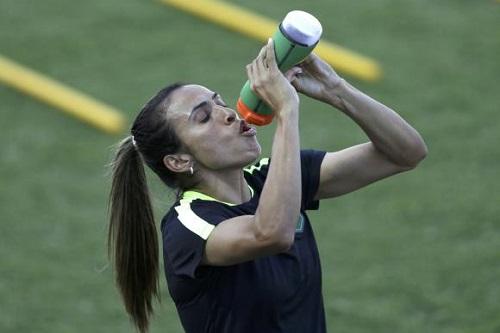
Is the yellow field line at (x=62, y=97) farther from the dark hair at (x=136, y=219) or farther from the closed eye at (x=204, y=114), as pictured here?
the closed eye at (x=204, y=114)

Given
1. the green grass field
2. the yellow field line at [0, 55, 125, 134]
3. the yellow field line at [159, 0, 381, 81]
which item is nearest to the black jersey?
the green grass field

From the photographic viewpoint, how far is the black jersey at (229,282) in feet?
13.4

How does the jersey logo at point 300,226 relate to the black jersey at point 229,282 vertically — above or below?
above

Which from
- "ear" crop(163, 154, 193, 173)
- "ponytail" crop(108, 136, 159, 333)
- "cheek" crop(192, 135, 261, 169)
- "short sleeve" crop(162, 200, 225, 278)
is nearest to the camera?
"short sleeve" crop(162, 200, 225, 278)

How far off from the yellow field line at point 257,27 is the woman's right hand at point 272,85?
5320mm

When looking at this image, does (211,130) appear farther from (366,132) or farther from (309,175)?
(366,132)

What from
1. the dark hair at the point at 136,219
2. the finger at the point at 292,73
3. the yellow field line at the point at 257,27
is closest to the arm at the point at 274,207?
the finger at the point at 292,73

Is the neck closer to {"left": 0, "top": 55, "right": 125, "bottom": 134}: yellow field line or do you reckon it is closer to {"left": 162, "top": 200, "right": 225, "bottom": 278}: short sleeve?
{"left": 162, "top": 200, "right": 225, "bottom": 278}: short sleeve

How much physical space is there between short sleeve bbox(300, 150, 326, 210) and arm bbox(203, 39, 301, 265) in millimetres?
533

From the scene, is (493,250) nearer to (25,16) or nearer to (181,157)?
(181,157)

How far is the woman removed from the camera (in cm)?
398

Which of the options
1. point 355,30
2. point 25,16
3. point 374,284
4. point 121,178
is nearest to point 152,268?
point 121,178

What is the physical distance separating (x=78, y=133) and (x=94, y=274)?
196 centimetres

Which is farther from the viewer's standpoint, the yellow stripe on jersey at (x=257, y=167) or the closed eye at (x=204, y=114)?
the yellow stripe on jersey at (x=257, y=167)
